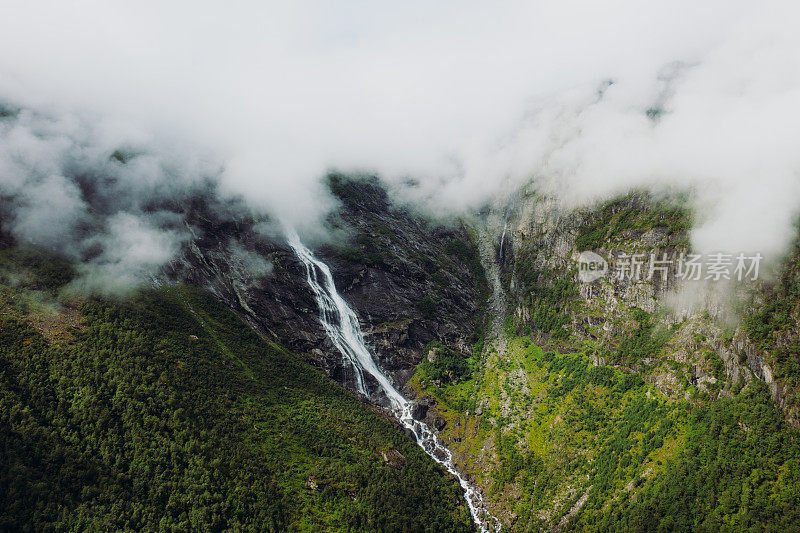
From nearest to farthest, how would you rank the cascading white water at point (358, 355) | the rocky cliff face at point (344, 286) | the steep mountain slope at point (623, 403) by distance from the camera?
the steep mountain slope at point (623, 403), the cascading white water at point (358, 355), the rocky cliff face at point (344, 286)

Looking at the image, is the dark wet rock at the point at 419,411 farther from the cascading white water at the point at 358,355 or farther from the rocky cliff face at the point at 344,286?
the rocky cliff face at the point at 344,286

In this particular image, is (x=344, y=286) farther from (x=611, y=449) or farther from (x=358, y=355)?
(x=611, y=449)

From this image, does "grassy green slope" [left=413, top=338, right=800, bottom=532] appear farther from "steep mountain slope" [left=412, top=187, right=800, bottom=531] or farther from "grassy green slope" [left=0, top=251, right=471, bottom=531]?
"grassy green slope" [left=0, top=251, right=471, bottom=531]

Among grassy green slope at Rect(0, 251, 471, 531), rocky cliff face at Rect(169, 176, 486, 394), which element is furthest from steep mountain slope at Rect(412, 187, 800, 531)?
grassy green slope at Rect(0, 251, 471, 531)

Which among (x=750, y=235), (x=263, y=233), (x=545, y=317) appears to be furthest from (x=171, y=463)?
(x=750, y=235)

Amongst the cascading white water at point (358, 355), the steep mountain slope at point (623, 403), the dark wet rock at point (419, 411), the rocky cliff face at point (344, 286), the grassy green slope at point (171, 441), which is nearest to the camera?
the grassy green slope at point (171, 441)

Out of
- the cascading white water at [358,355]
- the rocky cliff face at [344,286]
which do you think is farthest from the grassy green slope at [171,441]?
the rocky cliff face at [344,286]

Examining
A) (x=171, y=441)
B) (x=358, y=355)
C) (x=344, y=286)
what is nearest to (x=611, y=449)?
(x=358, y=355)
